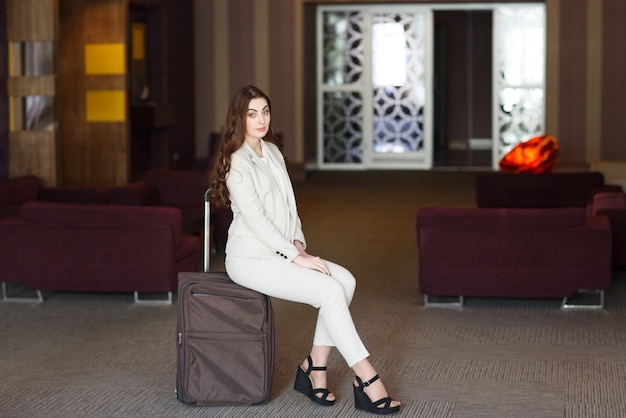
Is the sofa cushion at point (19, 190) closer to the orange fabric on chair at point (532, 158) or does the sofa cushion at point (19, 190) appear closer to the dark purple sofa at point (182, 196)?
the dark purple sofa at point (182, 196)

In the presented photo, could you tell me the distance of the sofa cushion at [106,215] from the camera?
269 inches

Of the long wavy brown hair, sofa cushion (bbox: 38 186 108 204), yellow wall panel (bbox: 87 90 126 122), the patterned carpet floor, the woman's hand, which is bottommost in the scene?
the patterned carpet floor

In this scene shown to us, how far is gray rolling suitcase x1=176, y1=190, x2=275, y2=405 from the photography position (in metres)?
4.60

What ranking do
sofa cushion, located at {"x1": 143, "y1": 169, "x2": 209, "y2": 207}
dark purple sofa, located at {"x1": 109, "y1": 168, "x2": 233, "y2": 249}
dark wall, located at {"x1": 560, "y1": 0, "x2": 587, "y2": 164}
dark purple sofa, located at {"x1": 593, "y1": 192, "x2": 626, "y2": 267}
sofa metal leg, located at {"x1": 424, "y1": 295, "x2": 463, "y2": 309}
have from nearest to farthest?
sofa metal leg, located at {"x1": 424, "y1": 295, "x2": 463, "y2": 309} → dark purple sofa, located at {"x1": 593, "y1": 192, "x2": 626, "y2": 267} → dark purple sofa, located at {"x1": 109, "y1": 168, "x2": 233, "y2": 249} → sofa cushion, located at {"x1": 143, "y1": 169, "x2": 209, "y2": 207} → dark wall, located at {"x1": 560, "y1": 0, "x2": 587, "y2": 164}

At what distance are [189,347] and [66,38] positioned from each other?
836 cm

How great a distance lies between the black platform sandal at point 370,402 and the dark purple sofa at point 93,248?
8.29 feet

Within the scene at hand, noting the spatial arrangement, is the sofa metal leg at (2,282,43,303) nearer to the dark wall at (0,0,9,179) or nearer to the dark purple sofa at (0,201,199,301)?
the dark purple sofa at (0,201,199,301)

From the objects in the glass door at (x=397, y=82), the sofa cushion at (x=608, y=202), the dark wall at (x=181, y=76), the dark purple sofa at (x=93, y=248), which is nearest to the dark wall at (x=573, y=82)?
the glass door at (x=397, y=82)

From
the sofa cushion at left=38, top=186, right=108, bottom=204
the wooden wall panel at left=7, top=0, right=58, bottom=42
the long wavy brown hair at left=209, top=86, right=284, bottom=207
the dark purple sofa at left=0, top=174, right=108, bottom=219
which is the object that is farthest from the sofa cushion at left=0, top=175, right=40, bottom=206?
the long wavy brown hair at left=209, top=86, right=284, bottom=207

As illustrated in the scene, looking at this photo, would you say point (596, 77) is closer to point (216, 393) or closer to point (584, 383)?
point (584, 383)

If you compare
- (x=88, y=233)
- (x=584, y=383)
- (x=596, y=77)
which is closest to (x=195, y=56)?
(x=596, y=77)

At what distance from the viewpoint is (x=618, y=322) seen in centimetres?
650

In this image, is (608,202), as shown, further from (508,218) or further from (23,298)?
(23,298)

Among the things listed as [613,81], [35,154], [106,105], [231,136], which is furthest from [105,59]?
[231,136]
